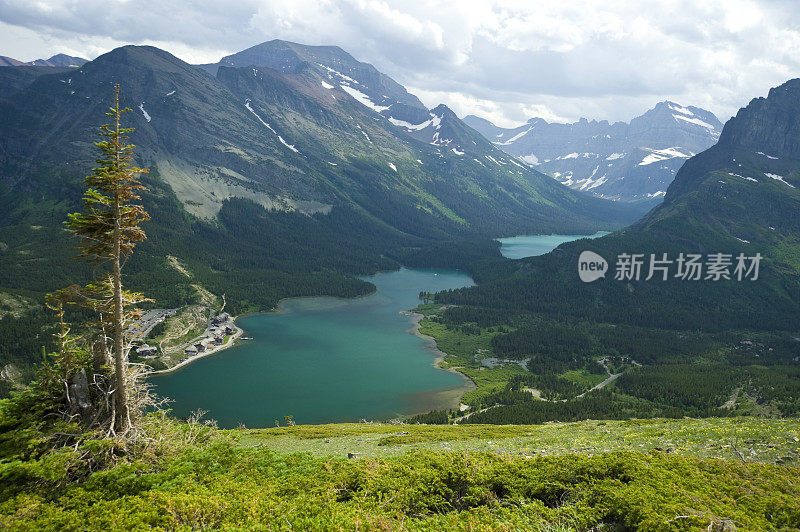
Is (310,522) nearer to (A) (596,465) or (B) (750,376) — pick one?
(A) (596,465)

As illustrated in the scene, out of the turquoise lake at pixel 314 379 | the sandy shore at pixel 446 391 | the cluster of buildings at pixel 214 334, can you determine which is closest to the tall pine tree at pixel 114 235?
the turquoise lake at pixel 314 379

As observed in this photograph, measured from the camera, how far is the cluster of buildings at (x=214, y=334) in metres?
148

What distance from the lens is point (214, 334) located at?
16138 cm

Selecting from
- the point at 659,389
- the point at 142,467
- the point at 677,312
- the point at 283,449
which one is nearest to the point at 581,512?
the point at 142,467

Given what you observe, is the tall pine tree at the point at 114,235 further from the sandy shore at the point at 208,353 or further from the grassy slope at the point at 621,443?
the sandy shore at the point at 208,353

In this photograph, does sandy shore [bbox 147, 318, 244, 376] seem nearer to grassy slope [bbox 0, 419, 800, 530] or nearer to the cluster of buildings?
the cluster of buildings

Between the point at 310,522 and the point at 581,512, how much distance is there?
13069mm

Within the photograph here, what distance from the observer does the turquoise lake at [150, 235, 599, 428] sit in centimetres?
11050

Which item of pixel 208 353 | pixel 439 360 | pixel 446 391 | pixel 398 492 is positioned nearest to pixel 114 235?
pixel 398 492

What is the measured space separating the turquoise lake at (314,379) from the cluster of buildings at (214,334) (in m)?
6.12

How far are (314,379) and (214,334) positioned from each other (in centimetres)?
5354

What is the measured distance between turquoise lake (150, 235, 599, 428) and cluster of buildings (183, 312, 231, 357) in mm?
6119

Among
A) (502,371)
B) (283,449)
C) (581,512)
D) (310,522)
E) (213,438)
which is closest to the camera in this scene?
(310,522)

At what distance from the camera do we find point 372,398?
119688 mm
